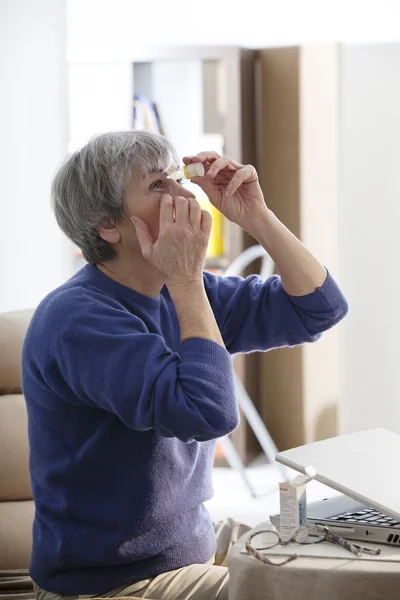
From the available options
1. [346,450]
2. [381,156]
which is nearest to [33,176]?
[381,156]

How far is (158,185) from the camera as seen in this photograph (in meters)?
1.63

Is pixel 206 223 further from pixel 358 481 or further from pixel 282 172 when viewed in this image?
pixel 282 172

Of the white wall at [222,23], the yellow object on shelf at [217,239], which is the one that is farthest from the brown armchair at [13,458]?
the white wall at [222,23]

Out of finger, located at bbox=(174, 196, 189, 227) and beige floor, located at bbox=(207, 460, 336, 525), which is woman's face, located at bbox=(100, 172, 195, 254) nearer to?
finger, located at bbox=(174, 196, 189, 227)

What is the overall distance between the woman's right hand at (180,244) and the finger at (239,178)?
0.62 feet

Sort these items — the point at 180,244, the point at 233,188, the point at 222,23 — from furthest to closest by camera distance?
the point at 222,23 < the point at 233,188 < the point at 180,244

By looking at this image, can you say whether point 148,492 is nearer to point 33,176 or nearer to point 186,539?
point 186,539

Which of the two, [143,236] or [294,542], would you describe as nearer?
[294,542]

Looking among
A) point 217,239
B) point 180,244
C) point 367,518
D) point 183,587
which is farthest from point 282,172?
point 367,518

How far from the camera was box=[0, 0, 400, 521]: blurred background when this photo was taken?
3.85 m

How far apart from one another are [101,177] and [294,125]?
2.43 m

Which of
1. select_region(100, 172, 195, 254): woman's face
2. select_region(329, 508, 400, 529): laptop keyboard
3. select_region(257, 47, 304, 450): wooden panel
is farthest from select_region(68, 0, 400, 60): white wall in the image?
select_region(329, 508, 400, 529): laptop keyboard

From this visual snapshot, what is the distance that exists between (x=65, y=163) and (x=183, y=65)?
8.38 ft

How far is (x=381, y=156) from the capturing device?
12.7 feet
